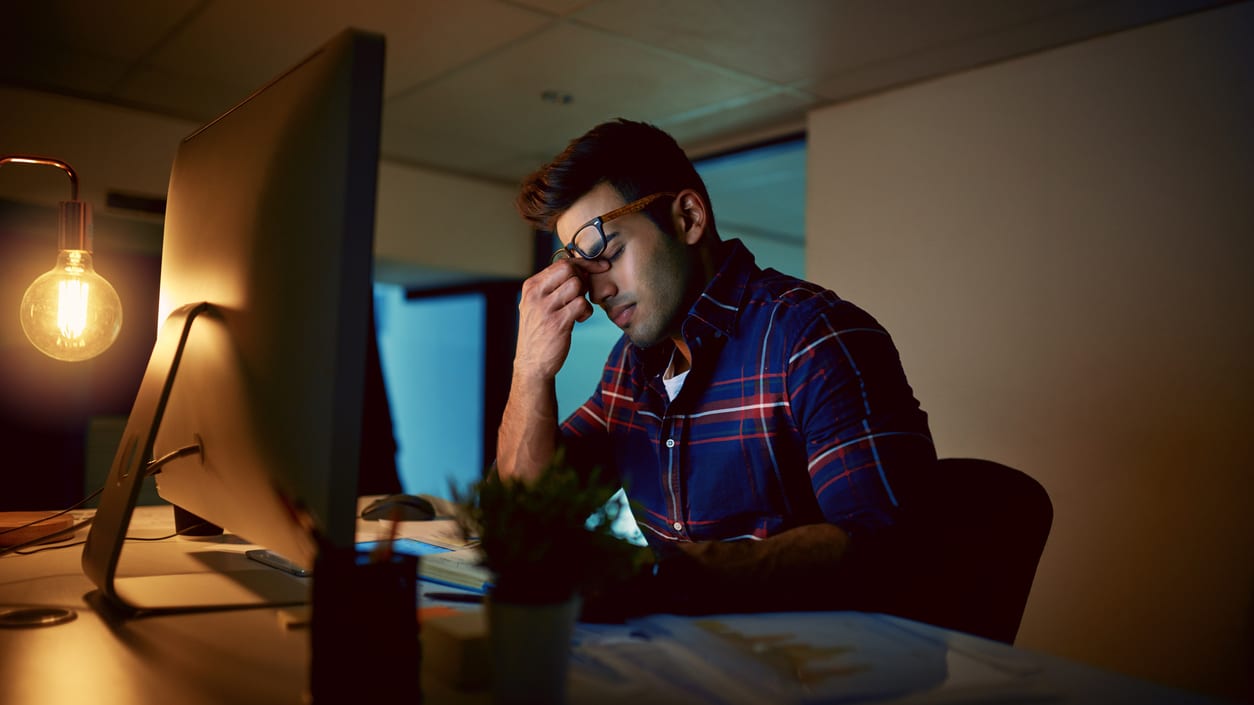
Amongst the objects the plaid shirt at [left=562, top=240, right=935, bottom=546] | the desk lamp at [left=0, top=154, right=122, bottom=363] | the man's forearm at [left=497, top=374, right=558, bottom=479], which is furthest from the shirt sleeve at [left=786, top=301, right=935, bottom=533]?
the desk lamp at [left=0, top=154, right=122, bottom=363]

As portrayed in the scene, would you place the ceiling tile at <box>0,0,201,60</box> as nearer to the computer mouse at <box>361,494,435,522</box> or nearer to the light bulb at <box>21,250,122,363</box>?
the light bulb at <box>21,250,122,363</box>

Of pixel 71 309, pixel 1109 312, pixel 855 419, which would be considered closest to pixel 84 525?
pixel 71 309

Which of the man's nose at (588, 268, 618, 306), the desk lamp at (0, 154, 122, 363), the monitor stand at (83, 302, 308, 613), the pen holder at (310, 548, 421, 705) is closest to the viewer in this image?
the pen holder at (310, 548, 421, 705)

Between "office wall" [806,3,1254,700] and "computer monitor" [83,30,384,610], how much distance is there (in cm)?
253

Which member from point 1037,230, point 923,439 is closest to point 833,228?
point 1037,230

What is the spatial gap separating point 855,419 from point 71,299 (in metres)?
1.17

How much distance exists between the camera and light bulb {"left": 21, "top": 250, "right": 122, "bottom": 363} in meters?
1.31

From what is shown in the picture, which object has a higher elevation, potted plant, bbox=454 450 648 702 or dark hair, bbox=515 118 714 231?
dark hair, bbox=515 118 714 231

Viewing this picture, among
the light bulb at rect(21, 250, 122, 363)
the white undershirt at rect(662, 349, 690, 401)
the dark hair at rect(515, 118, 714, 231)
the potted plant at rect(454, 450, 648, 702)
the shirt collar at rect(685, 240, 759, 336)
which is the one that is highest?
the dark hair at rect(515, 118, 714, 231)

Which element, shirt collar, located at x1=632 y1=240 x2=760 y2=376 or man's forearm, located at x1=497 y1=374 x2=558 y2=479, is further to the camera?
man's forearm, located at x1=497 y1=374 x2=558 y2=479

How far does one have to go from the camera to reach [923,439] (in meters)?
1.19

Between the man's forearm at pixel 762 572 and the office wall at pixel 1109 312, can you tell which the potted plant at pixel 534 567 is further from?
the office wall at pixel 1109 312

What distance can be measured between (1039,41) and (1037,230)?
23.0 inches

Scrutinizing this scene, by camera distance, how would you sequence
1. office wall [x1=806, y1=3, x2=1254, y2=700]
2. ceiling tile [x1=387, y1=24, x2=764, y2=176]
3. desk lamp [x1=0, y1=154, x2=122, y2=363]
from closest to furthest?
desk lamp [x1=0, y1=154, x2=122, y2=363]
office wall [x1=806, y1=3, x2=1254, y2=700]
ceiling tile [x1=387, y1=24, x2=764, y2=176]
